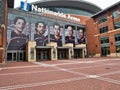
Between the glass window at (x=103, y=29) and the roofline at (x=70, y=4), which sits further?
the roofline at (x=70, y=4)

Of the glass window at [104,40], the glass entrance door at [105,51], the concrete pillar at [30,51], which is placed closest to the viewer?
the concrete pillar at [30,51]

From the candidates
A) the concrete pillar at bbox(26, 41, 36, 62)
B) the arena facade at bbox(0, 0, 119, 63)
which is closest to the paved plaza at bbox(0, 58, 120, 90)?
the arena facade at bbox(0, 0, 119, 63)

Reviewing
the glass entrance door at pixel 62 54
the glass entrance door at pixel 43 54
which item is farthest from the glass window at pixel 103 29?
the glass entrance door at pixel 43 54

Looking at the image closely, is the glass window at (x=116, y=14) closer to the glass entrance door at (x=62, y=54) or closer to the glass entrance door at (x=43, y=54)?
the glass entrance door at (x=62, y=54)

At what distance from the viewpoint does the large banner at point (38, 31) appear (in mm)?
35375

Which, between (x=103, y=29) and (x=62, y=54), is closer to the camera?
(x=62, y=54)

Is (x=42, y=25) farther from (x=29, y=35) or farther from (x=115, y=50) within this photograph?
(x=115, y=50)

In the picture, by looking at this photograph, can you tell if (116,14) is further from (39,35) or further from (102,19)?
(39,35)

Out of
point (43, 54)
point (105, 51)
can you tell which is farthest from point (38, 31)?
point (105, 51)

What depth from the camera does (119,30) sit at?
38406mm

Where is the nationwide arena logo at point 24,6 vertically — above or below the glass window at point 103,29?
above

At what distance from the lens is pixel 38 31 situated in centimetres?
4000

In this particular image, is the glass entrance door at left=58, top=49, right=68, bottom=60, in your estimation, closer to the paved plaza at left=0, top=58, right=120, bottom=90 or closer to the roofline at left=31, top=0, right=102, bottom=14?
the paved plaza at left=0, top=58, right=120, bottom=90

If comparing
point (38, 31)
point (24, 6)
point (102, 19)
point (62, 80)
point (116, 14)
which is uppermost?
point (24, 6)
